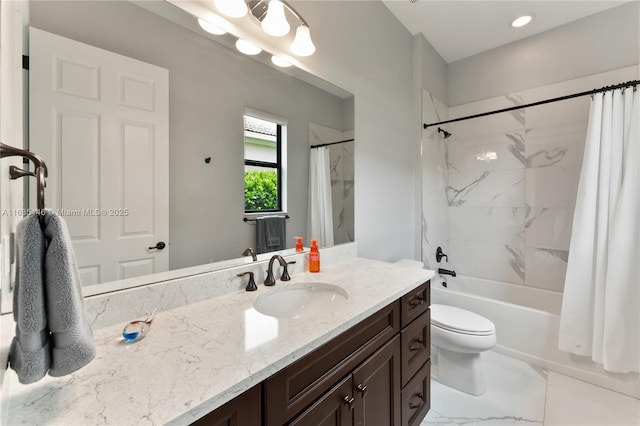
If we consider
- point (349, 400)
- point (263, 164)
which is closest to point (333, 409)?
point (349, 400)

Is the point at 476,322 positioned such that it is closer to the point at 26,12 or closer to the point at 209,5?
the point at 209,5

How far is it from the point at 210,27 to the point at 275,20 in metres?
0.28

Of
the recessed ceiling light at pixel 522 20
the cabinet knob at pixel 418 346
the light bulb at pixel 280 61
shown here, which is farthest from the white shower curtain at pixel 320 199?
the recessed ceiling light at pixel 522 20

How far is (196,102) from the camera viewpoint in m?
1.03

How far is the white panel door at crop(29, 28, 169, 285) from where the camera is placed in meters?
0.73

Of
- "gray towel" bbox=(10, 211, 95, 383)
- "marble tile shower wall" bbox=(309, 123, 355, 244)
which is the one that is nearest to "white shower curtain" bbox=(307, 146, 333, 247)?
"marble tile shower wall" bbox=(309, 123, 355, 244)

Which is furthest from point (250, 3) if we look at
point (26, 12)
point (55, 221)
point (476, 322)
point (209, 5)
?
point (476, 322)

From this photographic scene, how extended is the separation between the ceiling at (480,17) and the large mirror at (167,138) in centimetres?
140

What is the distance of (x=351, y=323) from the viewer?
85 centimetres

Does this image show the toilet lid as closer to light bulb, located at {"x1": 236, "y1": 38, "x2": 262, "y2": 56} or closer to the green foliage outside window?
the green foliage outside window

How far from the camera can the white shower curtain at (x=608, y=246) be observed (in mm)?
1656

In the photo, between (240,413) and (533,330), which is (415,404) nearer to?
(240,413)

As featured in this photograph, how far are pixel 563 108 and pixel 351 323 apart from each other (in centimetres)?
274

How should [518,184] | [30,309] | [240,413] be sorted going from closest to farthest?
1. [30,309]
2. [240,413]
3. [518,184]
